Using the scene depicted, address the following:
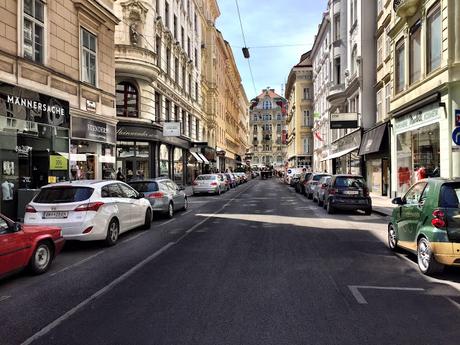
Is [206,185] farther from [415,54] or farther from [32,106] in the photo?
[32,106]

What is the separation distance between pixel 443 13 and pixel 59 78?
1444cm

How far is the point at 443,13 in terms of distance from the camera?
1600cm

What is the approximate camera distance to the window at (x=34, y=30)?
14.7m

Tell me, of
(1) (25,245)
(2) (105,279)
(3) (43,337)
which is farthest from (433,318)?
(1) (25,245)

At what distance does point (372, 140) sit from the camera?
2656 cm

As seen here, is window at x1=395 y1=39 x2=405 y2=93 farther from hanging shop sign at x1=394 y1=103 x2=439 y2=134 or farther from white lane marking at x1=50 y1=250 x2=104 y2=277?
white lane marking at x1=50 y1=250 x2=104 y2=277

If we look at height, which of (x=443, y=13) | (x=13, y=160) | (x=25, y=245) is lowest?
(x=25, y=245)

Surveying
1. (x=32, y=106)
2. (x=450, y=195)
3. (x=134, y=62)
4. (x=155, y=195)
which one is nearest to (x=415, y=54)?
(x=155, y=195)

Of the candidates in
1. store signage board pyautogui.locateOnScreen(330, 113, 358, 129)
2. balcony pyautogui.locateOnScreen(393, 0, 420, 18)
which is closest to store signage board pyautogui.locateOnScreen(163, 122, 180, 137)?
store signage board pyautogui.locateOnScreen(330, 113, 358, 129)

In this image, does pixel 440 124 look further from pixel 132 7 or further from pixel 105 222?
pixel 132 7

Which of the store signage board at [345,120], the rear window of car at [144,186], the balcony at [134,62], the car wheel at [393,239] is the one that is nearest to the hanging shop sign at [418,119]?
the store signage board at [345,120]

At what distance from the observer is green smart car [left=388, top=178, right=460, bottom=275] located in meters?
6.51

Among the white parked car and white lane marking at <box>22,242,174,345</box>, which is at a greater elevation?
the white parked car

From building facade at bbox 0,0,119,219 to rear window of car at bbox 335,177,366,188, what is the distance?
10.5 meters
